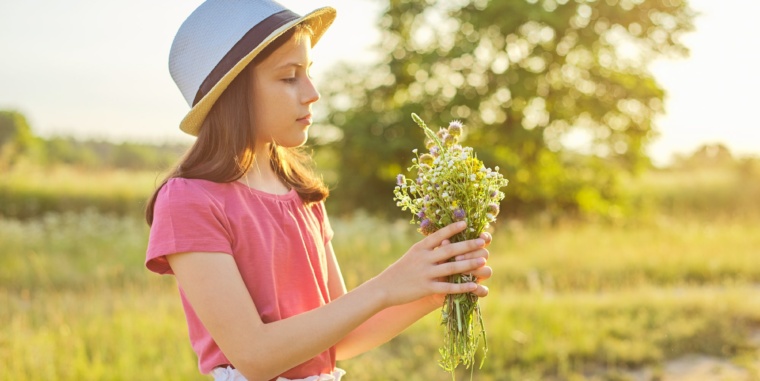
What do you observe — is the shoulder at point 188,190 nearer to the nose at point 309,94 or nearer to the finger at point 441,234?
the nose at point 309,94

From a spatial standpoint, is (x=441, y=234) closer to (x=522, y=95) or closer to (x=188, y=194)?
(x=188, y=194)

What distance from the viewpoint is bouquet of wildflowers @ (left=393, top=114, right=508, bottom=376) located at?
1.79 m

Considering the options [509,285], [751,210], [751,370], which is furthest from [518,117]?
[751,370]

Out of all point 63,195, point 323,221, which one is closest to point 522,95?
point 63,195

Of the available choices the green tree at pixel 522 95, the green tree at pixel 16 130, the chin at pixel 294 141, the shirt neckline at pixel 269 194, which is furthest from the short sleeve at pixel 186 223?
the green tree at pixel 16 130

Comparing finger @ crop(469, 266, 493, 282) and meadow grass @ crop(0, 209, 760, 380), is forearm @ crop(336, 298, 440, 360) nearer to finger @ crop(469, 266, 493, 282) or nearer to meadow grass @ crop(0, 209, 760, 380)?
finger @ crop(469, 266, 493, 282)


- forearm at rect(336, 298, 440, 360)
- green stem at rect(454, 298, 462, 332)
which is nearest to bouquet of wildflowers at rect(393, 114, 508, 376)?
green stem at rect(454, 298, 462, 332)

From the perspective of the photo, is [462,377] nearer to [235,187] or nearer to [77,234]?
[235,187]

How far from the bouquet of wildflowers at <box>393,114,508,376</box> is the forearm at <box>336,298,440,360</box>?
12 cm

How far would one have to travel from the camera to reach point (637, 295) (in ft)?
23.1

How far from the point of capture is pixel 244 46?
5.90 ft

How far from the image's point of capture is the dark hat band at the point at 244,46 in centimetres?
179

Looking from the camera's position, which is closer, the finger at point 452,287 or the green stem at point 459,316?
the finger at point 452,287

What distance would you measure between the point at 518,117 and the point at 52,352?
11.3m
